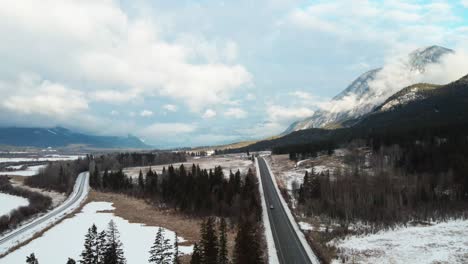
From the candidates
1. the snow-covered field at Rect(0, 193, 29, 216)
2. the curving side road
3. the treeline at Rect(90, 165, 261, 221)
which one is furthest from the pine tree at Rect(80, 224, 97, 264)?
the snow-covered field at Rect(0, 193, 29, 216)

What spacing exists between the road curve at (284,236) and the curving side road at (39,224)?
2029 inches

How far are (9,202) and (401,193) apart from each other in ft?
459

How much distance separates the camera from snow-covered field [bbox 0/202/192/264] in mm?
59344

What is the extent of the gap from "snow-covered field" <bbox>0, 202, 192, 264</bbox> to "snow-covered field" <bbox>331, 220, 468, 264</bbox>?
28654 millimetres

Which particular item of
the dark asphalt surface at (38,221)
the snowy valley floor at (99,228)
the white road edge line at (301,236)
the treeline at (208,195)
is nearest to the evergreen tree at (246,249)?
the white road edge line at (301,236)

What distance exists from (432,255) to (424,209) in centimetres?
4355

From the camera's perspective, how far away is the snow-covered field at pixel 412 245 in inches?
2045

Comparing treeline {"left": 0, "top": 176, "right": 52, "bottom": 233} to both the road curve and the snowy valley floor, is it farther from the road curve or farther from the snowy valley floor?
the road curve

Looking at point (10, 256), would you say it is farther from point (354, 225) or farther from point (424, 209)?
point (424, 209)

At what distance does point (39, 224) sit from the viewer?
9100 cm

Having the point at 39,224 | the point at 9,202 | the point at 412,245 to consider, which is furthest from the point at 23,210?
the point at 412,245

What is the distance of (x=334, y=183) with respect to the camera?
115 m

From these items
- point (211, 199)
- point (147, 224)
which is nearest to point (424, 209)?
point (211, 199)

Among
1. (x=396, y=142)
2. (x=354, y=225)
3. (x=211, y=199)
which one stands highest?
(x=396, y=142)
